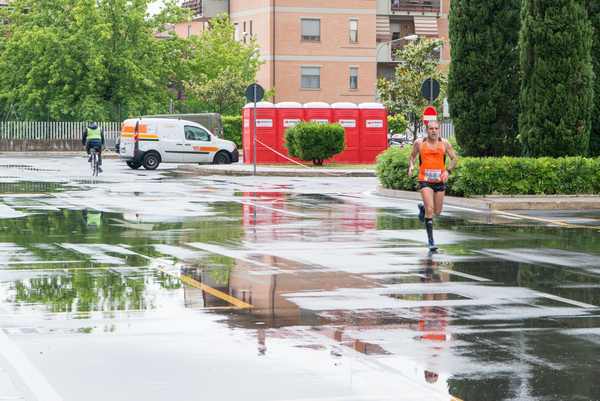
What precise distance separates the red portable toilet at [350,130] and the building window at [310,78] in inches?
1266

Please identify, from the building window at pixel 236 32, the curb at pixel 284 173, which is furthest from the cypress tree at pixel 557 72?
the building window at pixel 236 32

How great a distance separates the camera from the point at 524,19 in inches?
1119

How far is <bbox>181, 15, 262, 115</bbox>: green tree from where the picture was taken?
7244cm

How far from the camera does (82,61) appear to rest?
2844 inches

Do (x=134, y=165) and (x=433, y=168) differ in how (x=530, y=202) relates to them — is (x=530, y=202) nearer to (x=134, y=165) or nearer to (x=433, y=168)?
(x=433, y=168)

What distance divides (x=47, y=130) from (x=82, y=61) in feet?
14.1

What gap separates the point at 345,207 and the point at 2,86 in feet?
172

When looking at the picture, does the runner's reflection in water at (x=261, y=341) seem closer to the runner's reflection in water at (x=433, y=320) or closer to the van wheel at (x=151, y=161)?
the runner's reflection in water at (x=433, y=320)

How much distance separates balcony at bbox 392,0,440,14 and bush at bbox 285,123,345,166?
1693 inches

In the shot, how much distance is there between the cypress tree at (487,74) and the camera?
29.8 meters

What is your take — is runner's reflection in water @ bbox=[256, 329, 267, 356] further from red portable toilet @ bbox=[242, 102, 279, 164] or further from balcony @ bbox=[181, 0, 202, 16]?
balcony @ bbox=[181, 0, 202, 16]

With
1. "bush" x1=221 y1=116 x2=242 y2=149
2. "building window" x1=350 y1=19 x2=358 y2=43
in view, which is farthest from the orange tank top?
"building window" x1=350 y1=19 x2=358 y2=43

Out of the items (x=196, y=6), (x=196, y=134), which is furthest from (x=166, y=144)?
(x=196, y=6)

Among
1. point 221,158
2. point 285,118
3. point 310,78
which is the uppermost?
point 310,78
